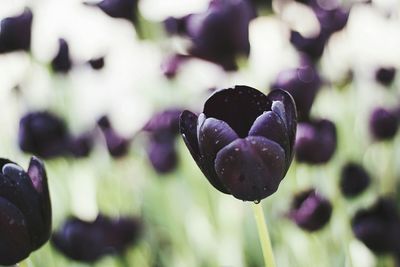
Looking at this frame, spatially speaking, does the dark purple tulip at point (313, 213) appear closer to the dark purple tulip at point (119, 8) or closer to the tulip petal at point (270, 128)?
the tulip petal at point (270, 128)

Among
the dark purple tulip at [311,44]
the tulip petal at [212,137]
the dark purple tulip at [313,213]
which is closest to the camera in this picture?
the tulip petal at [212,137]

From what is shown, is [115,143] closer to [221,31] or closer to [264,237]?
[221,31]

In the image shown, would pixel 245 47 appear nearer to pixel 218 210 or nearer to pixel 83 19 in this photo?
pixel 218 210

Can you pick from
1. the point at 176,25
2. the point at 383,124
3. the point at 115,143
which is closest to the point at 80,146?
the point at 115,143

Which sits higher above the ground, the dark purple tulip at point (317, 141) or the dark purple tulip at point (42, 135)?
the dark purple tulip at point (317, 141)

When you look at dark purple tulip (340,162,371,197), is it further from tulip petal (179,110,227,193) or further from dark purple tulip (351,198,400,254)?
tulip petal (179,110,227,193)

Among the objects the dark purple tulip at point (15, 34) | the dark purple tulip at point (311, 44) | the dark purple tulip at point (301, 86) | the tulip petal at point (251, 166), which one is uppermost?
the tulip petal at point (251, 166)

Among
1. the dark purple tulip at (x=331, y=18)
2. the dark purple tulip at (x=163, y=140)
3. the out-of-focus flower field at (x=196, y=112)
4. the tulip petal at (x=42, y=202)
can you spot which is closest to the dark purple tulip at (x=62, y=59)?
the out-of-focus flower field at (x=196, y=112)

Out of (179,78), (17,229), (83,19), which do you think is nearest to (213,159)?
(17,229)
